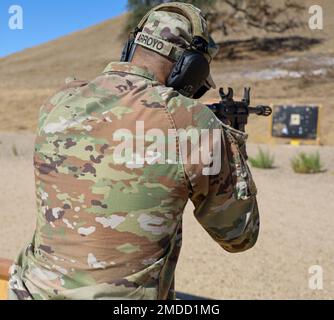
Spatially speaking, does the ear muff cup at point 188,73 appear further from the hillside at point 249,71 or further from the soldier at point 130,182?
the hillside at point 249,71

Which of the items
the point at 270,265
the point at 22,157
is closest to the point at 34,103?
the point at 22,157

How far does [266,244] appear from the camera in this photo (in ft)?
17.4

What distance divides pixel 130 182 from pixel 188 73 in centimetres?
34

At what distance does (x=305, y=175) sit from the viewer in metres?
9.07

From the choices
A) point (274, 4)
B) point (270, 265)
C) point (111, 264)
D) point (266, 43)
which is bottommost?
point (270, 265)

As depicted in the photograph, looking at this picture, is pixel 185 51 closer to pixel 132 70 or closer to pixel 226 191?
pixel 132 70

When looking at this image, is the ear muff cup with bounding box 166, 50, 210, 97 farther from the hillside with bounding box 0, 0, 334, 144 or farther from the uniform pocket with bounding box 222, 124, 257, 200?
the hillside with bounding box 0, 0, 334, 144

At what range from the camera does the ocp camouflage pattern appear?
4.41 feet

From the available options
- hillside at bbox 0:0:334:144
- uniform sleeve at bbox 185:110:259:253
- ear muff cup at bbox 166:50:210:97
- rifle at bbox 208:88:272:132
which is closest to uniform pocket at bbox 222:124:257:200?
uniform sleeve at bbox 185:110:259:253

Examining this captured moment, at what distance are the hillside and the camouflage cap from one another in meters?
13.1

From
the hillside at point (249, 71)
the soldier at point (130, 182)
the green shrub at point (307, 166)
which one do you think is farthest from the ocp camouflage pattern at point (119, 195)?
the hillside at point (249, 71)

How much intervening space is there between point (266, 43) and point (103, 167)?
32.0m

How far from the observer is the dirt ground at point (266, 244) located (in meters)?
4.27
